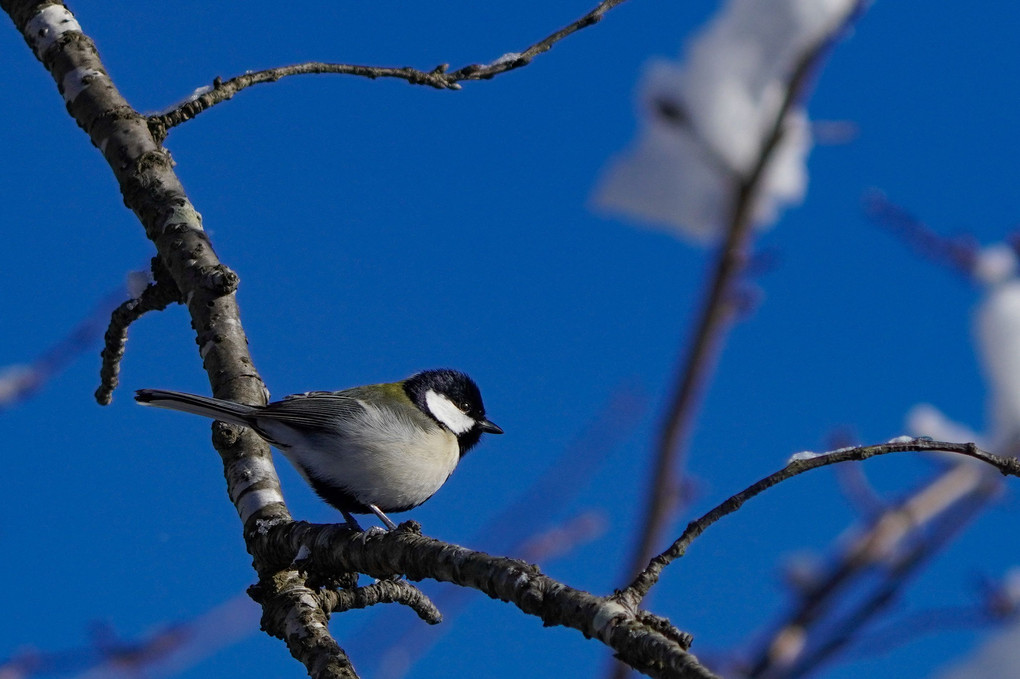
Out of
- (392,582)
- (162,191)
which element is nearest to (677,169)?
(392,582)

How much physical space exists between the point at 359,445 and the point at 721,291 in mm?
2597

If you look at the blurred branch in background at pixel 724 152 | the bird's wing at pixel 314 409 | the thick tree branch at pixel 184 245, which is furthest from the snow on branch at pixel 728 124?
the bird's wing at pixel 314 409

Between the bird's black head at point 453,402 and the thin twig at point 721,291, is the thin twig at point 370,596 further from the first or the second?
the thin twig at point 721,291

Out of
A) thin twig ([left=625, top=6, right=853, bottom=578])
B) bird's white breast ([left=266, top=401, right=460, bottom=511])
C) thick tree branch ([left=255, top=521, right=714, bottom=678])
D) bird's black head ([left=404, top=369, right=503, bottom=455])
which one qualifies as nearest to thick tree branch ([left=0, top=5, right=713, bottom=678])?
thick tree branch ([left=255, top=521, right=714, bottom=678])

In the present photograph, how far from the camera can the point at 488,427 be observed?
4.72 metres

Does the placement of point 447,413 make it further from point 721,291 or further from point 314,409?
point 721,291

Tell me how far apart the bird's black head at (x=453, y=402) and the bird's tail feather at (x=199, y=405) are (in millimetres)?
984

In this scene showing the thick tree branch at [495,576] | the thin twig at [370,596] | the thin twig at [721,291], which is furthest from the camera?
the thin twig at [370,596]

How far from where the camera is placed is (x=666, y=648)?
1.52 meters

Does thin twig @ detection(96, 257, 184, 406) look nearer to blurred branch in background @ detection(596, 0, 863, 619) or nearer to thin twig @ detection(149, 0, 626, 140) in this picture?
thin twig @ detection(149, 0, 626, 140)

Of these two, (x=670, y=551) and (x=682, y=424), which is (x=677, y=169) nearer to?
(x=682, y=424)

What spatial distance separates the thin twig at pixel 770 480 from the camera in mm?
1763

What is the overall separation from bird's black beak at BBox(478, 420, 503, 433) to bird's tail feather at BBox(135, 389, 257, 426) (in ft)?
5.22

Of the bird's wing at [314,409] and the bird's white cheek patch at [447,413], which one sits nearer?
the bird's wing at [314,409]
